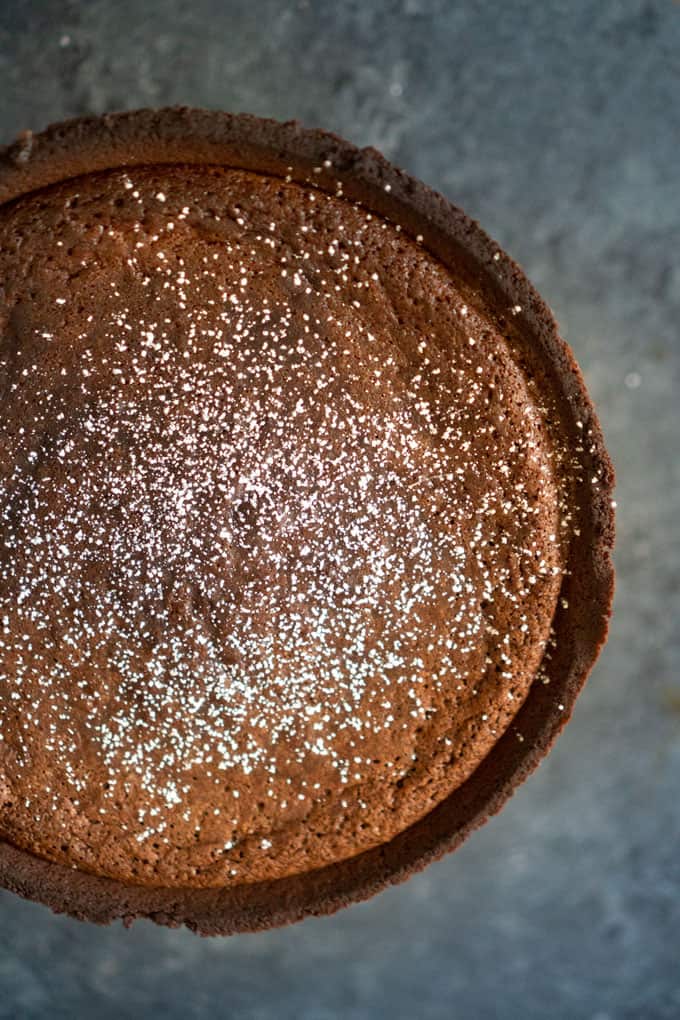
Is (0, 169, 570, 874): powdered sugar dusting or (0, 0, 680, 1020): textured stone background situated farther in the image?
(0, 0, 680, 1020): textured stone background

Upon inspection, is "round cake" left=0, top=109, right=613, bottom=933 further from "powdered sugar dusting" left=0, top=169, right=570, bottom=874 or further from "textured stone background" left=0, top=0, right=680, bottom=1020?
"textured stone background" left=0, top=0, right=680, bottom=1020

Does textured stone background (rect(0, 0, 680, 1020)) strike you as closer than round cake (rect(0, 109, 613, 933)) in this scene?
No

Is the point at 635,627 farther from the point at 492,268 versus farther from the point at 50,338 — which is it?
the point at 50,338

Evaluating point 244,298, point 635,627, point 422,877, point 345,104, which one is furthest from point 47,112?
point 422,877

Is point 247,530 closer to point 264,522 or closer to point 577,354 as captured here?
point 264,522

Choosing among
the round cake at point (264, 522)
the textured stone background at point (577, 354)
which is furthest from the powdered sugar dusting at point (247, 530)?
the textured stone background at point (577, 354)

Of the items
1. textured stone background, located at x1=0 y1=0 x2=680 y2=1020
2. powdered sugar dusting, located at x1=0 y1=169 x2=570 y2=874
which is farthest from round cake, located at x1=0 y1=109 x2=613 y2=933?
textured stone background, located at x1=0 y1=0 x2=680 y2=1020
